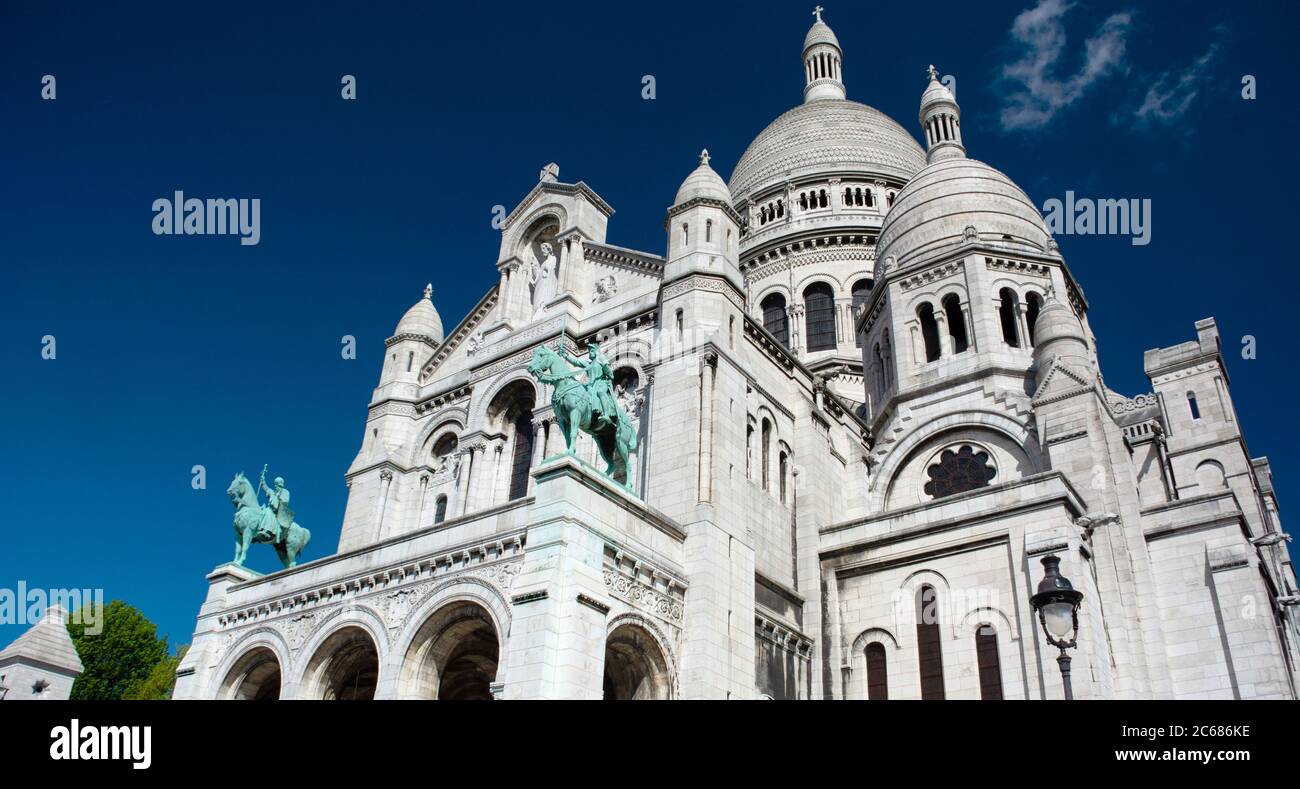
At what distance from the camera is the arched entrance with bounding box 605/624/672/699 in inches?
841

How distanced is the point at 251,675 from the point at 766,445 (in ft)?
50.6

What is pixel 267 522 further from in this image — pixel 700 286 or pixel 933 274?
pixel 933 274

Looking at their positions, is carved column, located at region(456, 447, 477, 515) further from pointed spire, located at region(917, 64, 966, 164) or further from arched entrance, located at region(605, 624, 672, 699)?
pointed spire, located at region(917, 64, 966, 164)

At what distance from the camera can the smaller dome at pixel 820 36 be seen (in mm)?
69438

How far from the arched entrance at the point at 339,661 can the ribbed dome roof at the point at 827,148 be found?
3796 cm

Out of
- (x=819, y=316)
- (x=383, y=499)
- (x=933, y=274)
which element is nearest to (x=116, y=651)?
(x=383, y=499)

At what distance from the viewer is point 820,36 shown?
229ft

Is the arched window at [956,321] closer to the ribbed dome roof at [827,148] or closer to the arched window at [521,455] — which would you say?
the arched window at [521,455]

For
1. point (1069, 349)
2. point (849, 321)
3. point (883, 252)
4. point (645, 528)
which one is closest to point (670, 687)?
point (645, 528)

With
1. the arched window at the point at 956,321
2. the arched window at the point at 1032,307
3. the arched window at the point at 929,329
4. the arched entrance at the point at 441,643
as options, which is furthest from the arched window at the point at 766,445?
the arched window at the point at 1032,307

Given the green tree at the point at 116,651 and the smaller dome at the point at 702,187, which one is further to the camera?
the green tree at the point at 116,651

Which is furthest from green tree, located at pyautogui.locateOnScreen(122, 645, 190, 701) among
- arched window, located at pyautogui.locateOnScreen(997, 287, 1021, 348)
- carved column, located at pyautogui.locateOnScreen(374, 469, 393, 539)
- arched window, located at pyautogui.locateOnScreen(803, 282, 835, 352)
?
arched window, located at pyautogui.locateOnScreen(997, 287, 1021, 348)

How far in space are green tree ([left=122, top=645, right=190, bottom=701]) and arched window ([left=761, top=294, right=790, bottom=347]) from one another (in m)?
34.4
